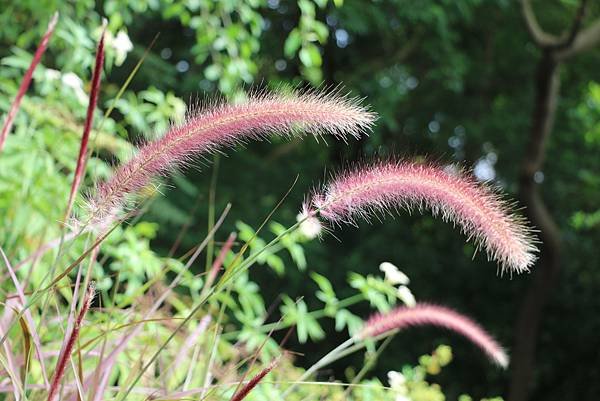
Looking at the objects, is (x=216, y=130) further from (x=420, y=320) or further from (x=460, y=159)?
(x=460, y=159)

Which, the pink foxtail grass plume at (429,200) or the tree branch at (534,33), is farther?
the tree branch at (534,33)

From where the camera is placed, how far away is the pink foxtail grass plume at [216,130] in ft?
2.86

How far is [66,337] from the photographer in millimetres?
969

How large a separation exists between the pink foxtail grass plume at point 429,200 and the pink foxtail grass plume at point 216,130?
0.06 m

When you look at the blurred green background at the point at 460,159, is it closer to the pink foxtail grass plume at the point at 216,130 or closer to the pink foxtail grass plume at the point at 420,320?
the pink foxtail grass plume at the point at 420,320

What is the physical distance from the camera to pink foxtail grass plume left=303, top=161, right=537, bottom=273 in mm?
896

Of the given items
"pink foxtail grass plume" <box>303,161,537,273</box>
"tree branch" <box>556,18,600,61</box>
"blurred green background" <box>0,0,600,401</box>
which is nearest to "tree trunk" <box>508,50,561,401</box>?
"blurred green background" <box>0,0,600,401</box>

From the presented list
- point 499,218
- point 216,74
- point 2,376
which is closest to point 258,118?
point 499,218

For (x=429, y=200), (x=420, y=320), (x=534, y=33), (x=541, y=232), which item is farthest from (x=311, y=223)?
(x=541, y=232)

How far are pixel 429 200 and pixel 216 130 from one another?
0.76ft

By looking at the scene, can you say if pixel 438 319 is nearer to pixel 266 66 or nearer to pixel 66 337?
pixel 66 337

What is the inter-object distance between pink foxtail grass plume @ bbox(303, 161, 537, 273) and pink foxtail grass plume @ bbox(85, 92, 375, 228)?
0.19 ft

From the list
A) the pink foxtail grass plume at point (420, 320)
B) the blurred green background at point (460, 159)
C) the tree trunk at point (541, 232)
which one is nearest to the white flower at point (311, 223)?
the pink foxtail grass plume at point (420, 320)

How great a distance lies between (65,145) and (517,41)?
6.06 m
